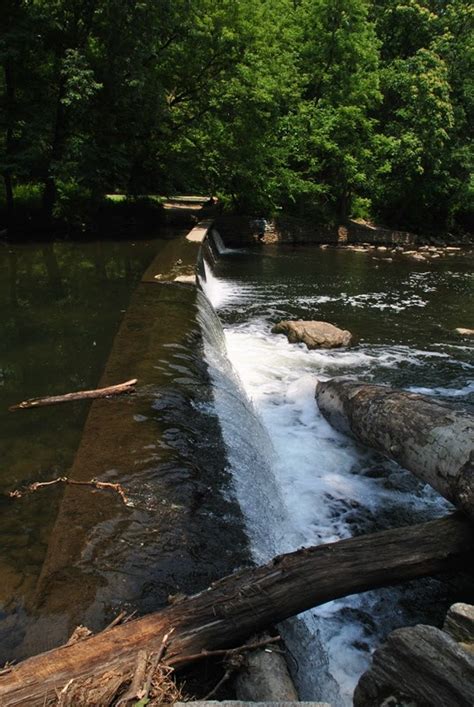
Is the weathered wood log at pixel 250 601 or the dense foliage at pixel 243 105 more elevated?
the dense foliage at pixel 243 105

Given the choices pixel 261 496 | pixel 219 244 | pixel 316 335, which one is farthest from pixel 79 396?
pixel 219 244

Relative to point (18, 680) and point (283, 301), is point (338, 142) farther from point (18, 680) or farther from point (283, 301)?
point (18, 680)

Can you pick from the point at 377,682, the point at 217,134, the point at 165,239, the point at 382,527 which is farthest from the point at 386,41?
the point at 377,682

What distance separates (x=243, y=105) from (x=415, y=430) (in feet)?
58.3

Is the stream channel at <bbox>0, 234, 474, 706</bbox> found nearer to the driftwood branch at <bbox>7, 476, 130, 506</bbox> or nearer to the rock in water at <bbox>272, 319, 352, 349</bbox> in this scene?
the driftwood branch at <bbox>7, 476, 130, 506</bbox>

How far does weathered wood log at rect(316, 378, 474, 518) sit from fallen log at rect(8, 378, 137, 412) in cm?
249

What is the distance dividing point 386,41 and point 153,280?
2624cm

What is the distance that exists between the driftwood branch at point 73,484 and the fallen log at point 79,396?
126cm

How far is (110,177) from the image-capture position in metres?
18.0

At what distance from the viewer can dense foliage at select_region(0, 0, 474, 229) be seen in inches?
619

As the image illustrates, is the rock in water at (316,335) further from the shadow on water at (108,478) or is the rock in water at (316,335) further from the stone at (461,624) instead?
the stone at (461,624)

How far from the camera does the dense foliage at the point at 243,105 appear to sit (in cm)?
1573

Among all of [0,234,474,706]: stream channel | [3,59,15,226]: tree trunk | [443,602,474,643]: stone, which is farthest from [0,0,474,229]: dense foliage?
[443,602,474,643]: stone

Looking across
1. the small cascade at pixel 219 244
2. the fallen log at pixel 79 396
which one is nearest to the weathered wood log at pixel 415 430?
the fallen log at pixel 79 396
